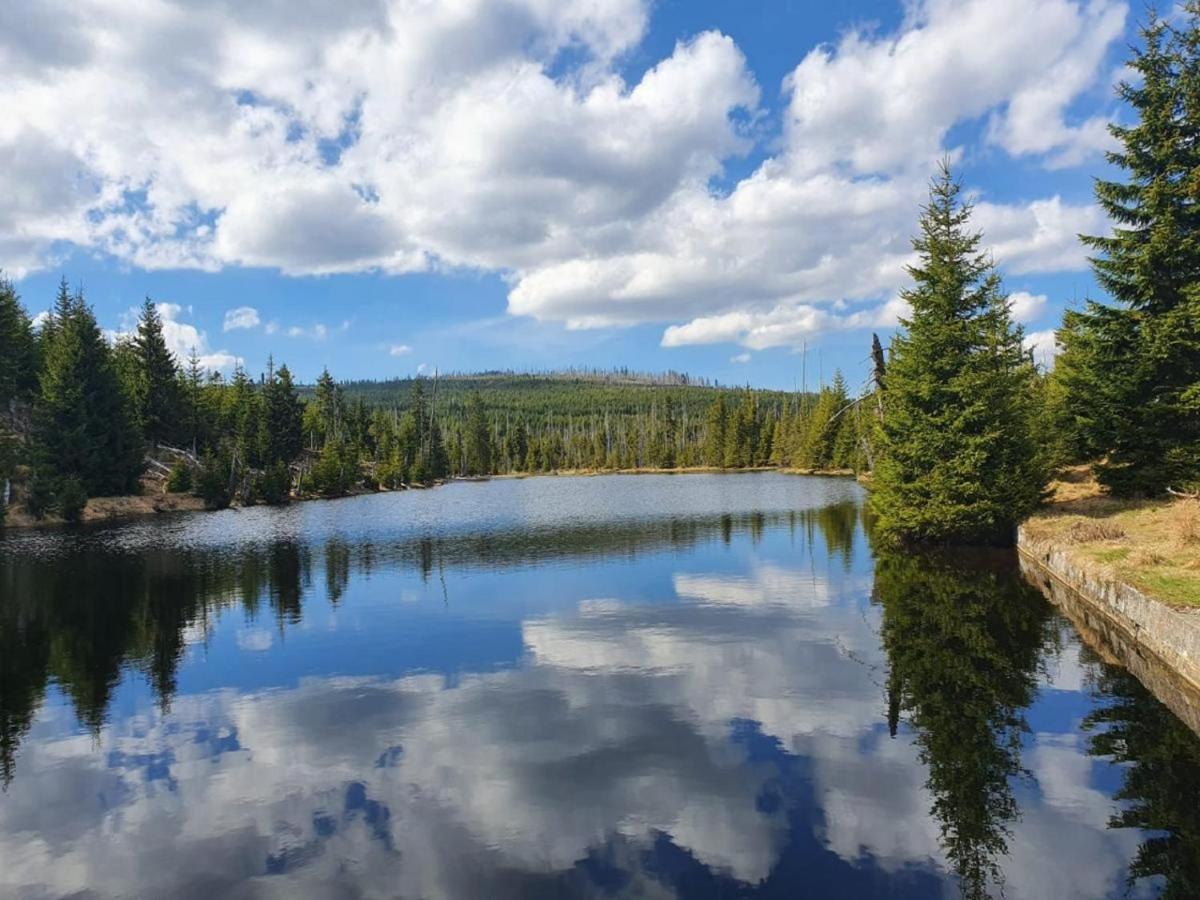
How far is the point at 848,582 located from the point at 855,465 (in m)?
76.1

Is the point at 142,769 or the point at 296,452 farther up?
the point at 296,452

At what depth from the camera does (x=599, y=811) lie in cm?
1062

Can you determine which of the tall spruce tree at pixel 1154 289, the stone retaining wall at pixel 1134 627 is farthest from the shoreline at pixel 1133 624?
the tall spruce tree at pixel 1154 289

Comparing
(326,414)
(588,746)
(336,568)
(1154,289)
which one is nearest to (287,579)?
(336,568)

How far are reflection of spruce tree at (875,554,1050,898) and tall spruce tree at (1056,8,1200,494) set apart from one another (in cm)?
829

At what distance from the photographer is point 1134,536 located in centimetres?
2330

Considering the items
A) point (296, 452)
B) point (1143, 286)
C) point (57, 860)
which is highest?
point (1143, 286)

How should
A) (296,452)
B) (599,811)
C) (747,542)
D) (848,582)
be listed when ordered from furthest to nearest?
1. (296,452)
2. (747,542)
3. (848,582)
4. (599,811)

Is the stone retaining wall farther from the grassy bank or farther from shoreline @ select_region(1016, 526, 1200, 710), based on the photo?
the grassy bank

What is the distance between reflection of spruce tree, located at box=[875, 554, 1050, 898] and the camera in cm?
1000

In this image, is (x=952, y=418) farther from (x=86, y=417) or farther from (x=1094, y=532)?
(x=86, y=417)

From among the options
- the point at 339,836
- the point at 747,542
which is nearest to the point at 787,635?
the point at 339,836

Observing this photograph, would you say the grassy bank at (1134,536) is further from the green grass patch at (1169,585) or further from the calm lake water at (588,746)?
A: the calm lake water at (588,746)

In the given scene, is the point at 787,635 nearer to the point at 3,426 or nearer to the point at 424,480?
the point at 3,426
